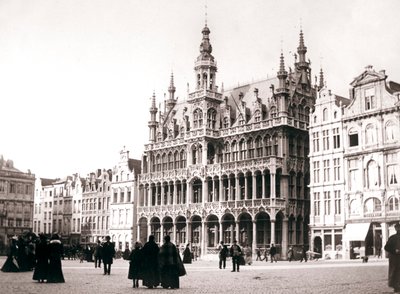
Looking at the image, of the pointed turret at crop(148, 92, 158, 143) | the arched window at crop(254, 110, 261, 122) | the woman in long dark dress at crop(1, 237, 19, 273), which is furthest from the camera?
the pointed turret at crop(148, 92, 158, 143)

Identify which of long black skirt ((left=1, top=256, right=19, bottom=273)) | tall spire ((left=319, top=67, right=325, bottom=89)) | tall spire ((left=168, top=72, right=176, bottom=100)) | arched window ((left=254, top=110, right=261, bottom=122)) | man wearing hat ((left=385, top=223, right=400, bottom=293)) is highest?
tall spire ((left=168, top=72, right=176, bottom=100))

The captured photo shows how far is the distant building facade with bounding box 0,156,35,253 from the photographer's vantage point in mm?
85688

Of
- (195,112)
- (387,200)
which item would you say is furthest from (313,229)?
(195,112)

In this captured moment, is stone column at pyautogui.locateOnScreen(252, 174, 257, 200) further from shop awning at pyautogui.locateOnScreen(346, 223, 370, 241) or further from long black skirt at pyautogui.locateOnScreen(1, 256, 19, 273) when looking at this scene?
long black skirt at pyautogui.locateOnScreen(1, 256, 19, 273)

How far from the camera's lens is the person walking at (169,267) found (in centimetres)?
1883

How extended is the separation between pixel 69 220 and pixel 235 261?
66.2 metres

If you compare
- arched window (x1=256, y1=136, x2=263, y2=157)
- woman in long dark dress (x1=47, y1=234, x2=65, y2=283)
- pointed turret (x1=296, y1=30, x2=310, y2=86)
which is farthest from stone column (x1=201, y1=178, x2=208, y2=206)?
woman in long dark dress (x1=47, y1=234, x2=65, y2=283)

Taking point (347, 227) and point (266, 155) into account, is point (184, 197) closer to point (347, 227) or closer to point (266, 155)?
point (266, 155)

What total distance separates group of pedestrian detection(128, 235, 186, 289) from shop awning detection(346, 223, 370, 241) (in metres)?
30.8

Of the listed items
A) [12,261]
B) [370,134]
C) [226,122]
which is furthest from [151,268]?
[226,122]

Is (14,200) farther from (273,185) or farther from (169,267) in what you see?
(169,267)

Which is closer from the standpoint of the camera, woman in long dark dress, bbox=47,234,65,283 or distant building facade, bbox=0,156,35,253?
woman in long dark dress, bbox=47,234,65,283

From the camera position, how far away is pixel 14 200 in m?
87.7

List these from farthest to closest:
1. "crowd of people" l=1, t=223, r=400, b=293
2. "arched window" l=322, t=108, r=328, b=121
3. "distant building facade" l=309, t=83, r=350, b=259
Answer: "arched window" l=322, t=108, r=328, b=121 → "distant building facade" l=309, t=83, r=350, b=259 → "crowd of people" l=1, t=223, r=400, b=293
